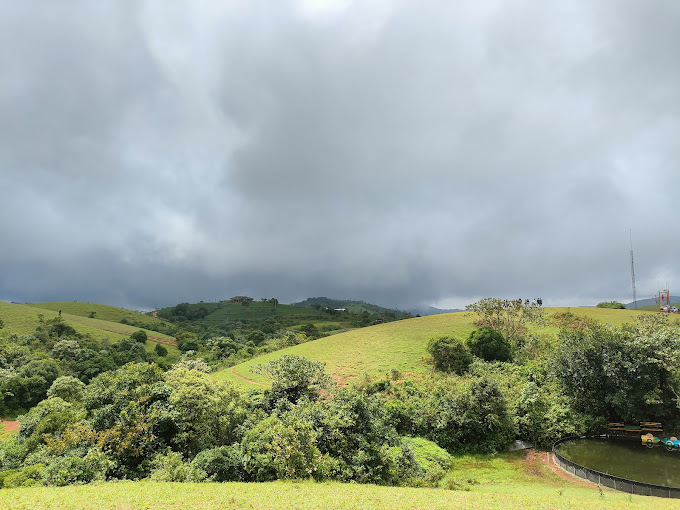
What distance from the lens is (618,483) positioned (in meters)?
20.4

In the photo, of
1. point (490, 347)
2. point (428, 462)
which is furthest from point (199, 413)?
point (490, 347)

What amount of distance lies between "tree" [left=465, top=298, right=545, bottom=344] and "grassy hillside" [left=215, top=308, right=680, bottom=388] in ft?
10.6

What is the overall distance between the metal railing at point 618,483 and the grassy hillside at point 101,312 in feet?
590

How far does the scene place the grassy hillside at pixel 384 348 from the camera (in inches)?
2010

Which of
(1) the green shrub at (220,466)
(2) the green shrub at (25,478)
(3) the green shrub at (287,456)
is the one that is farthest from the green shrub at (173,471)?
(2) the green shrub at (25,478)

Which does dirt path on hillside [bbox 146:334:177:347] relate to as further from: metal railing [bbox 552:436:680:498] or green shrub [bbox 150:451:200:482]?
metal railing [bbox 552:436:680:498]

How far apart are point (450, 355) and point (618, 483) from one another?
1123 inches

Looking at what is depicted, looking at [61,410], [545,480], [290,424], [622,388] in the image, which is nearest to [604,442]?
[622,388]

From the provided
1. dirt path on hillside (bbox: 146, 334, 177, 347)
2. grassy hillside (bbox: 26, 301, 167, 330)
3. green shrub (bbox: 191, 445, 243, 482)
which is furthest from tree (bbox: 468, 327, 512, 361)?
grassy hillside (bbox: 26, 301, 167, 330)

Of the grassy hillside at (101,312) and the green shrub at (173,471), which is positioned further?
the grassy hillside at (101,312)

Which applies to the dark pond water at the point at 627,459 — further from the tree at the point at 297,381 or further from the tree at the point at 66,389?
the tree at the point at 66,389

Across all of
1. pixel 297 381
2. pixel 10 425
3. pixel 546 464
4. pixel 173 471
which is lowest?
pixel 10 425

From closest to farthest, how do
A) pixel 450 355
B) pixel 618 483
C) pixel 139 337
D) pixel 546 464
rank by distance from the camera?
pixel 618 483 → pixel 546 464 → pixel 450 355 → pixel 139 337

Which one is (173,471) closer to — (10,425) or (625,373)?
(625,373)
